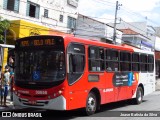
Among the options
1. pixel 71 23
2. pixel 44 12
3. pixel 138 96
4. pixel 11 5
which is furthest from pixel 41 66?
pixel 71 23

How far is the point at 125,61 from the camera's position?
15.3 metres

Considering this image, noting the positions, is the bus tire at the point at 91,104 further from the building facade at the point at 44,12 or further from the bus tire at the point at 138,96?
the building facade at the point at 44,12

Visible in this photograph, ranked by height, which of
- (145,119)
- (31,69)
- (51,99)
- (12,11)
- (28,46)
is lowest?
(145,119)

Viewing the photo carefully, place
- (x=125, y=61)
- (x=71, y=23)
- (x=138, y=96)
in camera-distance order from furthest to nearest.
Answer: (x=71, y=23), (x=138, y=96), (x=125, y=61)

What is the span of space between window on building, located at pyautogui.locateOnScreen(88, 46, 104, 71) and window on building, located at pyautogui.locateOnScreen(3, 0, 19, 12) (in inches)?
532

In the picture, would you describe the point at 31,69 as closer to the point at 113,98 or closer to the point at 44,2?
the point at 113,98

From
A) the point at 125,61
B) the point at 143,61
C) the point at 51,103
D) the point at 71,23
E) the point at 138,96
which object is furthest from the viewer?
the point at 71,23

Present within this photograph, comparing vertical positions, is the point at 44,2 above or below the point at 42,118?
above

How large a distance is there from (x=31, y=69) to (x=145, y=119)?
4272 mm

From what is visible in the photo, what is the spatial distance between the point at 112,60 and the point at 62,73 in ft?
12.8

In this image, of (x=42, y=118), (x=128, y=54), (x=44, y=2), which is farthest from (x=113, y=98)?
(x=44, y=2)

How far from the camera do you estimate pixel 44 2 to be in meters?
29.1

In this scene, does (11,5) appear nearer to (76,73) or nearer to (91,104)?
(91,104)

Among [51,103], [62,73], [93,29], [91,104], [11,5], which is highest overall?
[93,29]
